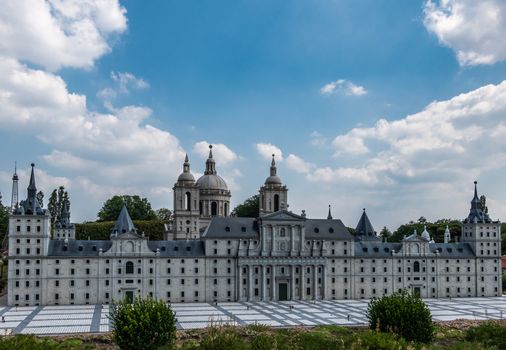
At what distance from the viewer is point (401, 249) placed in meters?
98.8

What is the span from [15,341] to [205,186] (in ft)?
320

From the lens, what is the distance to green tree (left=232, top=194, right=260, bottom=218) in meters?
161

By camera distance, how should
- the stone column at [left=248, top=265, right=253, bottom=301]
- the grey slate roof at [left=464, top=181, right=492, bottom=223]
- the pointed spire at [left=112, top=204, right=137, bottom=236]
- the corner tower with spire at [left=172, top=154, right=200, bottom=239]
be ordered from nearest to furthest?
the pointed spire at [left=112, top=204, right=137, bottom=236] < the stone column at [left=248, top=265, right=253, bottom=301] < the grey slate roof at [left=464, top=181, right=492, bottom=223] < the corner tower with spire at [left=172, top=154, right=200, bottom=239]

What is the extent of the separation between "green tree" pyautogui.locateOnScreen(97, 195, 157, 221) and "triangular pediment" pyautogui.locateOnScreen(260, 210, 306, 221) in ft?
208

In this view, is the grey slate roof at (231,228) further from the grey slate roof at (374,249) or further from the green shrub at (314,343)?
the green shrub at (314,343)

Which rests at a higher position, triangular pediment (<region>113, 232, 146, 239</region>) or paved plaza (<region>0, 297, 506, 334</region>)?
triangular pediment (<region>113, 232, 146, 239</region>)

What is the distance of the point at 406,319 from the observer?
46.8m

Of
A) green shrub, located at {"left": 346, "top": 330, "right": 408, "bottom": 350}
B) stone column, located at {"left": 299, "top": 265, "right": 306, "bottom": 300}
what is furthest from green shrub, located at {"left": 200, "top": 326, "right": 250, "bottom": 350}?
stone column, located at {"left": 299, "top": 265, "right": 306, "bottom": 300}

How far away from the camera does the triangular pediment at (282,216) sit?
309ft

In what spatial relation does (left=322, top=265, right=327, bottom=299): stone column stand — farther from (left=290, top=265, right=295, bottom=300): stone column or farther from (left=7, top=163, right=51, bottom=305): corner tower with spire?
(left=7, top=163, right=51, bottom=305): corner tower with spire

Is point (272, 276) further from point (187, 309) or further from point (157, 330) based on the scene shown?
point (157, 330)

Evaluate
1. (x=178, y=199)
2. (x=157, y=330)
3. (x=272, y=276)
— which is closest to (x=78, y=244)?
(x=272, y=276)

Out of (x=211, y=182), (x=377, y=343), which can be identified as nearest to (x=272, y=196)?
(x=211, y=182)

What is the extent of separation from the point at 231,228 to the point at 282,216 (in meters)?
8.47
